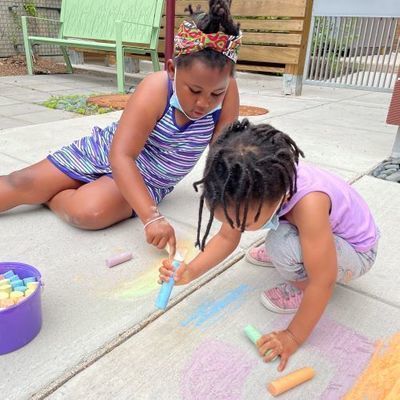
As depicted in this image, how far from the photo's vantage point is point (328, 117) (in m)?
4.59

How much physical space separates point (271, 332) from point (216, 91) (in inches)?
34.8

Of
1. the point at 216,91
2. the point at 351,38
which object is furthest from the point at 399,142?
the point at 351,38

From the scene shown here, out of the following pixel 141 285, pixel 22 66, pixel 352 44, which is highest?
pixel 352 44

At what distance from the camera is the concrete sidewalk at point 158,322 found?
1199 millimetres

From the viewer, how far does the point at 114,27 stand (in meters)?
6.26

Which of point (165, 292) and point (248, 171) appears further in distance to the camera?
point (165, 292)

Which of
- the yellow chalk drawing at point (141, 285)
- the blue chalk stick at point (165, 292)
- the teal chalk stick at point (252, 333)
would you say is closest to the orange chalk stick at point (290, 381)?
the teal chalk stick at point (252, 333)

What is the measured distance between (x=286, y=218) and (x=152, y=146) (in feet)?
2.97

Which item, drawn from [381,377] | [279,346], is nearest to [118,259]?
[279,346]

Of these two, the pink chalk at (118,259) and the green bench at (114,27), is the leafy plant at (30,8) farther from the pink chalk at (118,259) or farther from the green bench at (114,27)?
the pink chalk at (118,259)

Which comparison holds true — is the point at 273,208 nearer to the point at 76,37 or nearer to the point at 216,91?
the point at 216,91

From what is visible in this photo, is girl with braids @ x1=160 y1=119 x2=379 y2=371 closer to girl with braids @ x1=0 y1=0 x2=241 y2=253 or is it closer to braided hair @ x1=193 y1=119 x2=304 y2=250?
braided hair @ x1=193 y1=119 x2=304 y2=250

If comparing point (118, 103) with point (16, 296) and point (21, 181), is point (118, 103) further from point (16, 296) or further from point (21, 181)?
point (16, 296)

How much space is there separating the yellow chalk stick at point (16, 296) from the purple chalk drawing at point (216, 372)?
519mm
